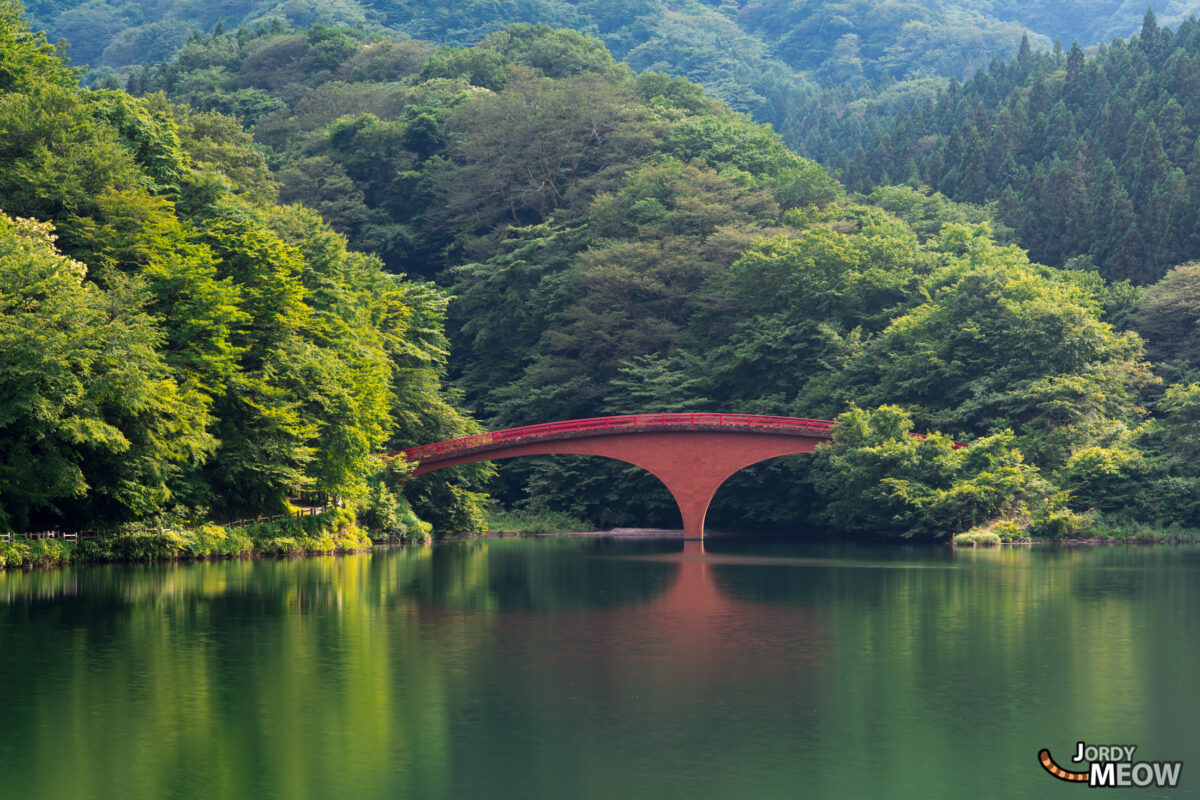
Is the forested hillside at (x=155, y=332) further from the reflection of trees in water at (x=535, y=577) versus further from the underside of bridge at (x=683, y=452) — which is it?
the reflection of trees in water at (x=535, y=577)

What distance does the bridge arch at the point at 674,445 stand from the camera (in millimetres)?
59875

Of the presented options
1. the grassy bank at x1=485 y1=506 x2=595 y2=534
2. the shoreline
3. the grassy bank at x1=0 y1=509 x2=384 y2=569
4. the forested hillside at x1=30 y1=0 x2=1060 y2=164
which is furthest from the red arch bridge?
the forested hillside at x1=30 y1=0 x2=1060 y2=164

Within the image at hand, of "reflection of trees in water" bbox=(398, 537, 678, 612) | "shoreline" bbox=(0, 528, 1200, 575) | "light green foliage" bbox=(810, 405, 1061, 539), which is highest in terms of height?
"light green foliage" bbox=(810, 405, 1061, 539)

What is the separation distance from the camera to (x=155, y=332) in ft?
125

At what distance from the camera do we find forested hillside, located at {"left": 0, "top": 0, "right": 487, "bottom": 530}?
35094mm

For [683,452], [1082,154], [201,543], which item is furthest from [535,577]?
[1082,154]

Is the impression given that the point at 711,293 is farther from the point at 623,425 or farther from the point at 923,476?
the point at 923,476

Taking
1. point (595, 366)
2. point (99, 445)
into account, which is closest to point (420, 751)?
point (99, 445)

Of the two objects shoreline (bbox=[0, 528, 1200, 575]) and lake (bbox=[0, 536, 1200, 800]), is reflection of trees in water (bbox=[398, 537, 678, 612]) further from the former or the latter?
shoreline (bbox=[0, 528, 1200, 575])

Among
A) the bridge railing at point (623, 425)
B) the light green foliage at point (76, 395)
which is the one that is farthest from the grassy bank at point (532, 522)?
the light green foliage at point (76, 395)

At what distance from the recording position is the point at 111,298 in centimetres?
3853

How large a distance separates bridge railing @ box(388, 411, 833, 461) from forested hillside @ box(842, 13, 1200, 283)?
27.7 meters

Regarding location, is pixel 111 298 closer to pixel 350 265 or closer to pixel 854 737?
pixel 350 265

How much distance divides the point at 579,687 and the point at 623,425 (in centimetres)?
4178
